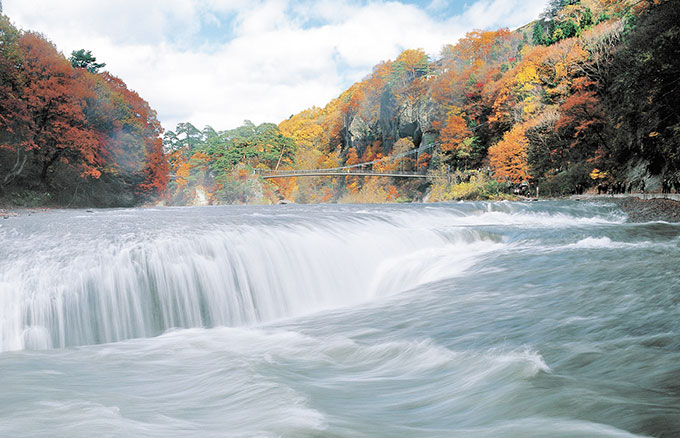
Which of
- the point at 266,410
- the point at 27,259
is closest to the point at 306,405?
the point at 266,410

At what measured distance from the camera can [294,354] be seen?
506 cm

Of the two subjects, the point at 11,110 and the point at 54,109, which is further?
the point at 54,109

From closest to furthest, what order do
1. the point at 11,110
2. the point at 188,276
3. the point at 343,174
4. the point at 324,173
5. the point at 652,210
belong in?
the point at 188,276 < the point at 652,210 < the point at 11,110 < the point at 343,174 < the point at 324,173

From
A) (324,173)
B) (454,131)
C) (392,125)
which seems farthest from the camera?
(392,125)

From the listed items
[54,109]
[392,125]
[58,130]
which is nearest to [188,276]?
[58,130]

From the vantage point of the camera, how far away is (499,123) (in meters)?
45.3

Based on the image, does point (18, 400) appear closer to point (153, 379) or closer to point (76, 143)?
point (153, 379)

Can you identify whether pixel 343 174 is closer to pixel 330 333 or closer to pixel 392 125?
pixel 392 125

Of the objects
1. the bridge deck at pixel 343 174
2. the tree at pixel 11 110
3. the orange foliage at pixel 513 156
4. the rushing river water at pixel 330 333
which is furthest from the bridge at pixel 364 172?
the rushing river water at pixel 330 333

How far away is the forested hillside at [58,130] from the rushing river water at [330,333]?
19.6 metres

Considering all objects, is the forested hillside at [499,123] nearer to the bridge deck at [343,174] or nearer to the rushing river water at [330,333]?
the bridge deck at [343,174]

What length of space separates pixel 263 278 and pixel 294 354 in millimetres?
3448

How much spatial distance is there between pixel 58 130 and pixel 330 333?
2801 centimetres

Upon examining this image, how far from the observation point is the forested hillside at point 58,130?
2589 cm
